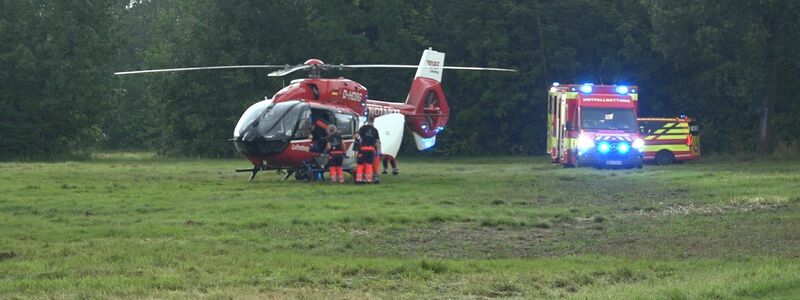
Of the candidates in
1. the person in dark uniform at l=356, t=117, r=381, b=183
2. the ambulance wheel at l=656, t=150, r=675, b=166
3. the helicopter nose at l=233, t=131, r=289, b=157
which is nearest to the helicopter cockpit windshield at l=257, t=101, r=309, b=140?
the helicopter nose at l=233, t=131, r=289, b=157

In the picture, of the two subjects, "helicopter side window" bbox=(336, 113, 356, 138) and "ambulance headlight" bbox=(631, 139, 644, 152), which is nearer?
"helicopter side window" bbox=(336, 113, 356, 138)

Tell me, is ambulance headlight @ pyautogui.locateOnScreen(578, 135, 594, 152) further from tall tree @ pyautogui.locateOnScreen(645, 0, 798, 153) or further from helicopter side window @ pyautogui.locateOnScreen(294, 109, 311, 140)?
tall tree @ pyautogui.locateOnScreen(645, 0, 798, 153)

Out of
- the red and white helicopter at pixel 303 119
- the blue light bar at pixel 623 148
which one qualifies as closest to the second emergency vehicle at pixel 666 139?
the blue light bar at pixel 623 148

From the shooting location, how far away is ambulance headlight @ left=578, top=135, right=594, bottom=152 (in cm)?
3180

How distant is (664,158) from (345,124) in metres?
15.8

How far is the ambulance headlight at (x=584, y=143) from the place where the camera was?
31.8 meters

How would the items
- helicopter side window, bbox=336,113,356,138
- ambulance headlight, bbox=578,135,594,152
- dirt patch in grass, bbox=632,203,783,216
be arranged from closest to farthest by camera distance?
dirt patch in grass, bbox=632,203,783,216, helicopter side window, bbox=336,113,356,138, ambulance headlight, bbox=578,135,594,152

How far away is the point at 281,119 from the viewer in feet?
84.1

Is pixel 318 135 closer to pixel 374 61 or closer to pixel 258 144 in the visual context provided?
pixel 258 144

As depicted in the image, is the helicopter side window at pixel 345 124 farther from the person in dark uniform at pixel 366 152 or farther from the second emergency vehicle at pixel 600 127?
the second emergency vehicle at pixel 600 127

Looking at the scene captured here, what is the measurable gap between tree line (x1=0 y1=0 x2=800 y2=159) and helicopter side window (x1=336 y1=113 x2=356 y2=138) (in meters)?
20.2

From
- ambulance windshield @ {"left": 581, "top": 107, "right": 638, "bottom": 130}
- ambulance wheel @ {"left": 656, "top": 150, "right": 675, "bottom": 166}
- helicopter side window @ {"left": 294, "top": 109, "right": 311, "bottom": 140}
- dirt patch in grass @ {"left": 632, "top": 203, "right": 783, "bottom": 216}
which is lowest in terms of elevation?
dirt patch in grass @ {"left": 632, "top": 203, "right": 783, "bottom": 216}

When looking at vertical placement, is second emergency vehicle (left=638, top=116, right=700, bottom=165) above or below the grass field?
above

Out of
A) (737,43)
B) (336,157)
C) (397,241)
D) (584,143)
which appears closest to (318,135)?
(336,157)
